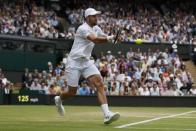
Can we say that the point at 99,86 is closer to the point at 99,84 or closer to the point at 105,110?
the point at 99,84

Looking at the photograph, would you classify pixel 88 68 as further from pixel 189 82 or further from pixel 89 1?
pixel 89 1

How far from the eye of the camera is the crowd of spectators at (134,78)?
87.3ft

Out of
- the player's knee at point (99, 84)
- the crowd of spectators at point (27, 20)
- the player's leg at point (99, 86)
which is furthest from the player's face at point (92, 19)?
the crowd of spectators at point (27, 20)

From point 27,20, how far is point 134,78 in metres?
8.03

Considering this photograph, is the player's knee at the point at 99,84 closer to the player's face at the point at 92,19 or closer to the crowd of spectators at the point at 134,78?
the player's face at the point at 92,19

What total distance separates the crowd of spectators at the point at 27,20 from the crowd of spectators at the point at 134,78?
8.07ft

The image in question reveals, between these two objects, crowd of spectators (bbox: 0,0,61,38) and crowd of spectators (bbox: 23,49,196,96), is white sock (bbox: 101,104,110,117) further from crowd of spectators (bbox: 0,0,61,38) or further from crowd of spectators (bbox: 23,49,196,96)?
crowd of spectators (bbox: 0,0,61,38)

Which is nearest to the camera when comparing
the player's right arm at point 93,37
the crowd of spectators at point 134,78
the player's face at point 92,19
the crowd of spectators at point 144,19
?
the player's right arm at point 93,37

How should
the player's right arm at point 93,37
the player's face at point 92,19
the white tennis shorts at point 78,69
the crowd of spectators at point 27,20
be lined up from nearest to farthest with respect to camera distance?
the player's right arm at point 93,37
the player's face at point 92,19
the white tennis shorts at point 78,69
the crowd of spectators at point 27,20

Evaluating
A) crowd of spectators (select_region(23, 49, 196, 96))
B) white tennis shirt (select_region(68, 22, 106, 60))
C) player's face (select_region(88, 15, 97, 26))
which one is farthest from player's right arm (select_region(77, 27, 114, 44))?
crowd of spectators (select_region(23, 49, 196, 96))

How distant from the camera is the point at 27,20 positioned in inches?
1303

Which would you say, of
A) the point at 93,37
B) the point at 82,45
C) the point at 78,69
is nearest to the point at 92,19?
the point at 93,37

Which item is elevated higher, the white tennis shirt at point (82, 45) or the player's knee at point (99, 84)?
the white tennis shirt at point (82, 45)

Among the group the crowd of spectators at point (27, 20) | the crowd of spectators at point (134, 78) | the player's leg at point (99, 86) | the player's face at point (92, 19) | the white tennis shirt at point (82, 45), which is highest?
the crowd of spectators at point (27, 20)
